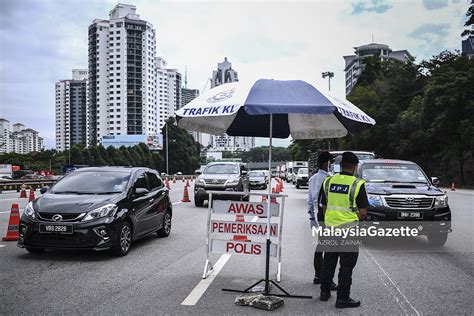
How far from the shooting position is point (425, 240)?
1080cm

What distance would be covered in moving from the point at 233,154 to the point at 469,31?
103333mm

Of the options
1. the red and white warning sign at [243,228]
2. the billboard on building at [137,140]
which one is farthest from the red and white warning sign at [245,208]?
the billboard on building at [137,140]

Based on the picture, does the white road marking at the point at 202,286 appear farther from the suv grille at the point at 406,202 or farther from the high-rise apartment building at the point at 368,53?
the high-rise apartment building at the point at 368,53

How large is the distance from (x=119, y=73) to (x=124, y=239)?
152 metres

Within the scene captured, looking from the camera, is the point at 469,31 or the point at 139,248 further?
the point at 469,31

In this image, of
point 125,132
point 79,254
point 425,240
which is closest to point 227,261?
point 79,254

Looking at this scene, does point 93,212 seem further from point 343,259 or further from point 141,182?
point 343,259

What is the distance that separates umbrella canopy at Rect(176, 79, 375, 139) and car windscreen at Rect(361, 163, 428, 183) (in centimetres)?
349

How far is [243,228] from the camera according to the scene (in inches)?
260

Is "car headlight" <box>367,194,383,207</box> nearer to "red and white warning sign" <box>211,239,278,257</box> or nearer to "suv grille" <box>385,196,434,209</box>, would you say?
"suv grille" <box>385,196,434,209</box>

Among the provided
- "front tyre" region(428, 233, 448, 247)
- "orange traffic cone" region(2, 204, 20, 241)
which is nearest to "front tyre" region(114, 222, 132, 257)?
"orange traffic cone" region(2, 204, 20, 241)

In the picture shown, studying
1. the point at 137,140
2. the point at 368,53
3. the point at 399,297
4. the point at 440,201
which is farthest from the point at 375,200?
the point at 368,53

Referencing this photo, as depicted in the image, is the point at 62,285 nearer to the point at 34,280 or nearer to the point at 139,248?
the point at 34,280

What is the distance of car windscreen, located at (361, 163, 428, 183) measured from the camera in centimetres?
1077
